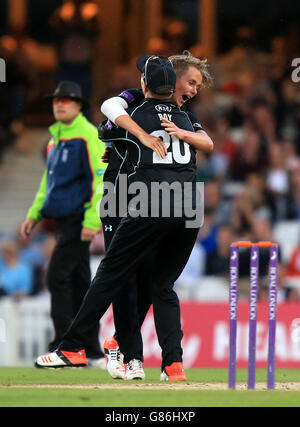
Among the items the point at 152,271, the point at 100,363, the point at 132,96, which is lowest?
the point at 100,363

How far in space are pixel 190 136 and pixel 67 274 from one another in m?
2.66

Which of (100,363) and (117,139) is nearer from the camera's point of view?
(117,139)

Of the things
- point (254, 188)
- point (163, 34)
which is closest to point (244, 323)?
point (254, 188)

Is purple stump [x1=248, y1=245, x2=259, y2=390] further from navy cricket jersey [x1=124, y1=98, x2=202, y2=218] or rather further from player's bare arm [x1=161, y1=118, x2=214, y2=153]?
player's bare arm [x1=161, y1=118, x2=214, y2=153]

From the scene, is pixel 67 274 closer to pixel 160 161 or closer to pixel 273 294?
pixel 160 161

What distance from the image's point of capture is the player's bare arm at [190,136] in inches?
310

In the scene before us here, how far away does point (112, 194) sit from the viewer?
8.23 metres

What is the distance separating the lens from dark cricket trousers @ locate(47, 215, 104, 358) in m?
10.2

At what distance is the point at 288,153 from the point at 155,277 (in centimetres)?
909

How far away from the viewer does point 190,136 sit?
794 centimetres

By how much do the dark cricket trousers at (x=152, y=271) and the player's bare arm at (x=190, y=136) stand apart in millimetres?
505

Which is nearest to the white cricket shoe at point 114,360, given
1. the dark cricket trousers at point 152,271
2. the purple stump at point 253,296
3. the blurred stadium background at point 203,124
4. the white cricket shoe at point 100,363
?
the dark cricket trousers at point 152,271

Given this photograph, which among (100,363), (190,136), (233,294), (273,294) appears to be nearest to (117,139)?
(190,136)

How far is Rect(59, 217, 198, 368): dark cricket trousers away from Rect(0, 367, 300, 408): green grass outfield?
0.32 m
